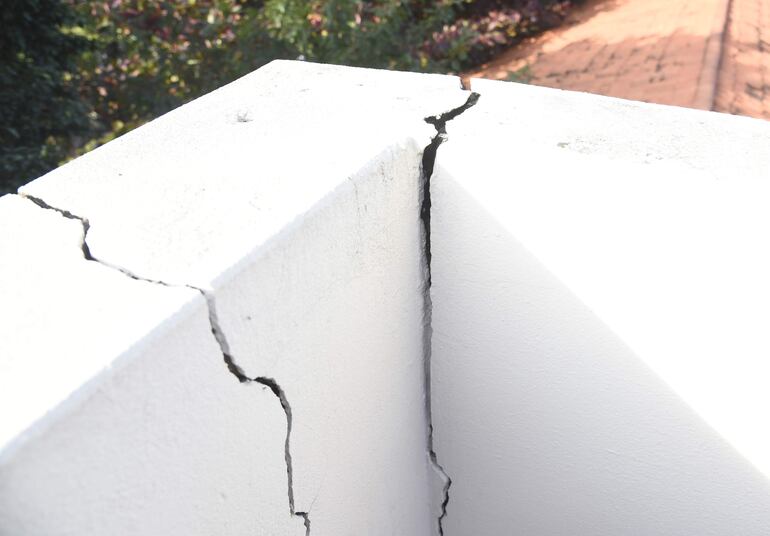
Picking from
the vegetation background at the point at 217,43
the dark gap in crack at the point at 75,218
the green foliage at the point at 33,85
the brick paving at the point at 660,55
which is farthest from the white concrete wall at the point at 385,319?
the vegetation background at the point at 217,43

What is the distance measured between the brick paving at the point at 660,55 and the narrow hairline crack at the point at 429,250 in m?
2.65

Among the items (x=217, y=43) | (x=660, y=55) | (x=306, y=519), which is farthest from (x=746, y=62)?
(x=306, y=519)

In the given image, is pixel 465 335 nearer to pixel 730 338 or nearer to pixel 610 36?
pixel 730 338

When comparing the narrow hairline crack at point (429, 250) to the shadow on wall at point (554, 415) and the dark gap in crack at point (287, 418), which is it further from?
the dark gap in crack at point (287, 418)

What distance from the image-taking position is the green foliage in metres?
3.21

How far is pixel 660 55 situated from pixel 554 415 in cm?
377

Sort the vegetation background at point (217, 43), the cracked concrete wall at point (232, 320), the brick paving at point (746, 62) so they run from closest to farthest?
the cracked concrete wall at point (232, 320)
the brick paving at point (746, 62)
the vegetation background at point (217, 43)

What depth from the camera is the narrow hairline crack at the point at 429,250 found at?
4.06ft

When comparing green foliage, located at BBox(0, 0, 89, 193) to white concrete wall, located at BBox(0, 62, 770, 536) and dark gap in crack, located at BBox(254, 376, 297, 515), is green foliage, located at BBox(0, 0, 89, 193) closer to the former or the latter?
white concrete wall, located at BBox(0, 62, 770, 536)

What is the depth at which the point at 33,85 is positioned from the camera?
135 inches

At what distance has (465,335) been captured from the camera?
139 centimetres

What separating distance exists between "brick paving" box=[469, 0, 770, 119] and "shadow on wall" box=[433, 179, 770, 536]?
264 centimetres

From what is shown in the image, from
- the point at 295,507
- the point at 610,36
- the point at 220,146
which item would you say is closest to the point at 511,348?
the point at 295,507

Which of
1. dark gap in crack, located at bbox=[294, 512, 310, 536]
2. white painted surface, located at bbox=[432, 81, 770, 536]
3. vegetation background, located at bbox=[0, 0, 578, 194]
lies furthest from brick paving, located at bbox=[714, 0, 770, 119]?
dark gap in crack, located at bbox=[294, 512, 310, 536]
